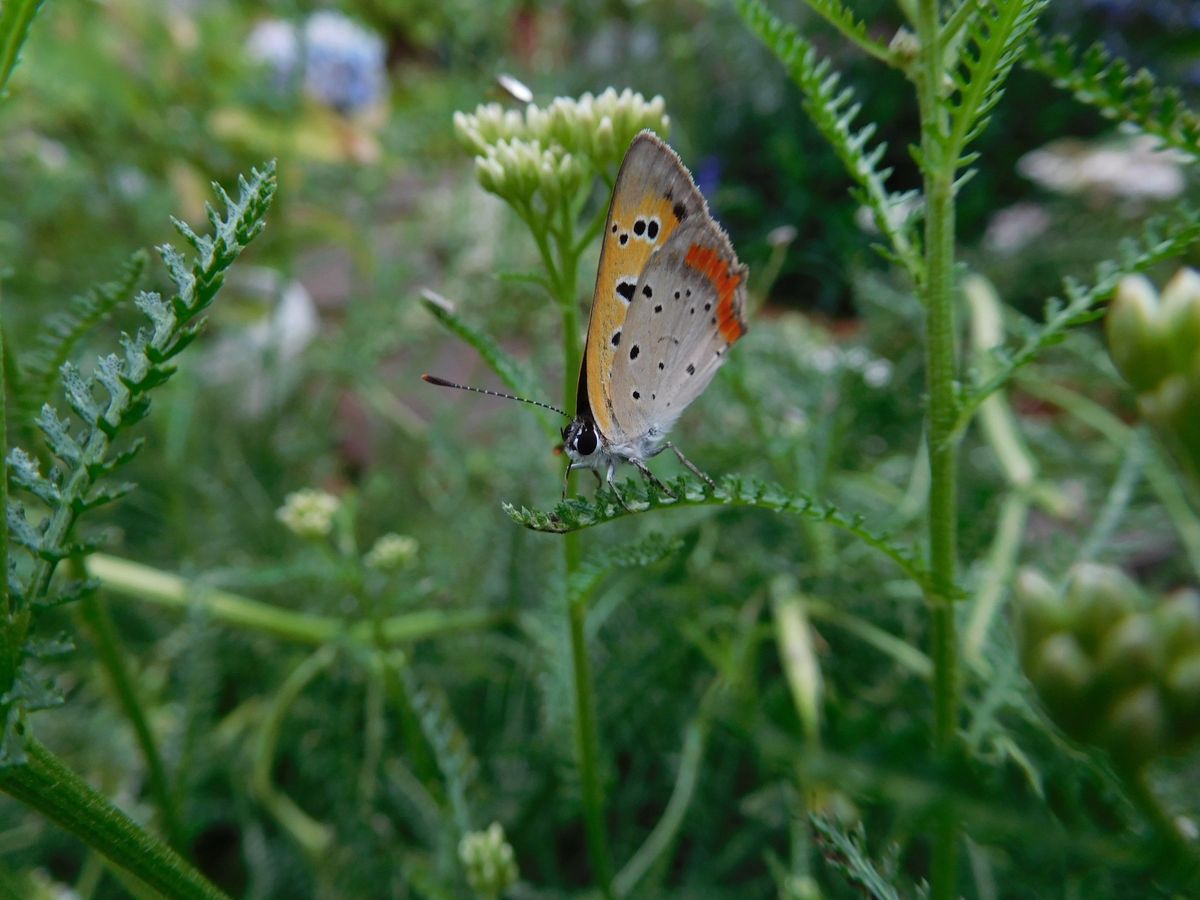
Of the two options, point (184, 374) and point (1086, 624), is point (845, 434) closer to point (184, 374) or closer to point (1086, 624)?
point (1086, 624)

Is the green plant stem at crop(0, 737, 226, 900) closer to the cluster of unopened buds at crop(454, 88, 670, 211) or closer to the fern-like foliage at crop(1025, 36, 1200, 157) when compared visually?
the cluster of unopened buds at crop(454, 88, 670, 211)

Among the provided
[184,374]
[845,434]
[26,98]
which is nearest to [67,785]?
[845,434]

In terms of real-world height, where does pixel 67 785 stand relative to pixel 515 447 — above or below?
below

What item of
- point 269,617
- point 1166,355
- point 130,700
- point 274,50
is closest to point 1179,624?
point 1166,355

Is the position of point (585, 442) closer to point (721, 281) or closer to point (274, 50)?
point (721, 281)

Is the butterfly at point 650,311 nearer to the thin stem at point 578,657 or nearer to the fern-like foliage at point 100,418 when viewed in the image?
the thin stem at point 578,657

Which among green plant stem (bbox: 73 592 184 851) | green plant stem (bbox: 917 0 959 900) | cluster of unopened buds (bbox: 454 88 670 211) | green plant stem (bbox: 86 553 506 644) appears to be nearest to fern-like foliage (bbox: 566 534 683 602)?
green plant stem (bbox: 917 0 959 900)

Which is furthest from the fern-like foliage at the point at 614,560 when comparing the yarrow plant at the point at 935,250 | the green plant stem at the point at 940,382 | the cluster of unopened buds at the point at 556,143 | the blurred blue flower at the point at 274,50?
the blurred blue flower at the point at 274,50
